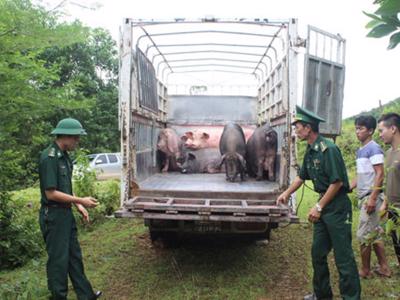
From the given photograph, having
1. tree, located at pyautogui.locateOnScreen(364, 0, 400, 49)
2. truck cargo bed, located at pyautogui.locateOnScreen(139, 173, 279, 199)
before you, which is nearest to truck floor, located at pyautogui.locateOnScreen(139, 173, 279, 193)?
truck cargo bed, located at pyautogui.locateOnScreen(139, 173, 279, 199)

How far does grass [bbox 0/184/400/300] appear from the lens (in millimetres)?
4340

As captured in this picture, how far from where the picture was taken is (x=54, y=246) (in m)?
3.85

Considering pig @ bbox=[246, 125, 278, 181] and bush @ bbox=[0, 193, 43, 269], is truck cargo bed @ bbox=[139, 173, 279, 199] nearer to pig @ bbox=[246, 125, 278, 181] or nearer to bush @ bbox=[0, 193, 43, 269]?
pig @ bbox=[246, 125, 278, 181]

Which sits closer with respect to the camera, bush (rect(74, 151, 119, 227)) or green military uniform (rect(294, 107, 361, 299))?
green military uniform (rect(294, 107, 361, 299))

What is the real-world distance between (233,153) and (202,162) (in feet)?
5.12

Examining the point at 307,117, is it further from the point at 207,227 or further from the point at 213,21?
the point at 213,21

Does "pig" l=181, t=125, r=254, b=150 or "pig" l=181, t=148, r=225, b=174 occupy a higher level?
"pig" l=181, t=125, r=254, b=150

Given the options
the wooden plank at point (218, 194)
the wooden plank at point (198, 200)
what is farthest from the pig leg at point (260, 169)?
the wooden plank at point (198, 200)

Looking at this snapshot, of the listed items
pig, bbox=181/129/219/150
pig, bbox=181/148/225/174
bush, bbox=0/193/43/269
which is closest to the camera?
bush, bbox=0/193/43/269

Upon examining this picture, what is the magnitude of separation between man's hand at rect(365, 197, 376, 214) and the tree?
9.43 ft

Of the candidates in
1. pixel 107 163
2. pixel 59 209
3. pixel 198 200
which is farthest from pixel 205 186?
pixel 107 163

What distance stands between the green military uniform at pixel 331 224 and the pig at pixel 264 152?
1.77 metres

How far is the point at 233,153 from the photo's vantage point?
569 cm

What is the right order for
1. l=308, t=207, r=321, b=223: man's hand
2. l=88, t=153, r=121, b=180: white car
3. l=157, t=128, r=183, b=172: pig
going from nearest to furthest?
l=308, t=207, r=321, b=223: man's hand → l=157, t=128, r=183, b=172: pig → l=88, t=153, r=121, b=180: white car
